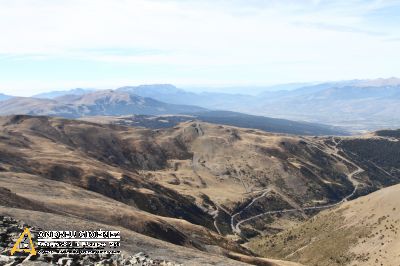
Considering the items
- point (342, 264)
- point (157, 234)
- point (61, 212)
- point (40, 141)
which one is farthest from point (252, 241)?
point (40, 141)

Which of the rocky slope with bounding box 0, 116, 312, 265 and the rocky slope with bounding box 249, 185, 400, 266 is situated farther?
the rocky slope with bounding box 249, 185, 400, 266

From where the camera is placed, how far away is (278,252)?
355 feet

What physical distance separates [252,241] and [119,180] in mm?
47223

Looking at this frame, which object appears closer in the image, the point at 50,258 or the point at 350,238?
the point at 50,258

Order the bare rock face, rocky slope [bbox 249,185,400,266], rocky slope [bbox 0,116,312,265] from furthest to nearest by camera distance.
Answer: rocky slope [bbox 249,185,400,266]
rocky slope [bbox 0,116,312,265]
the bare rock face

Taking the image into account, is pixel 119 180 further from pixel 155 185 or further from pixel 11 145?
pixel 11 145
